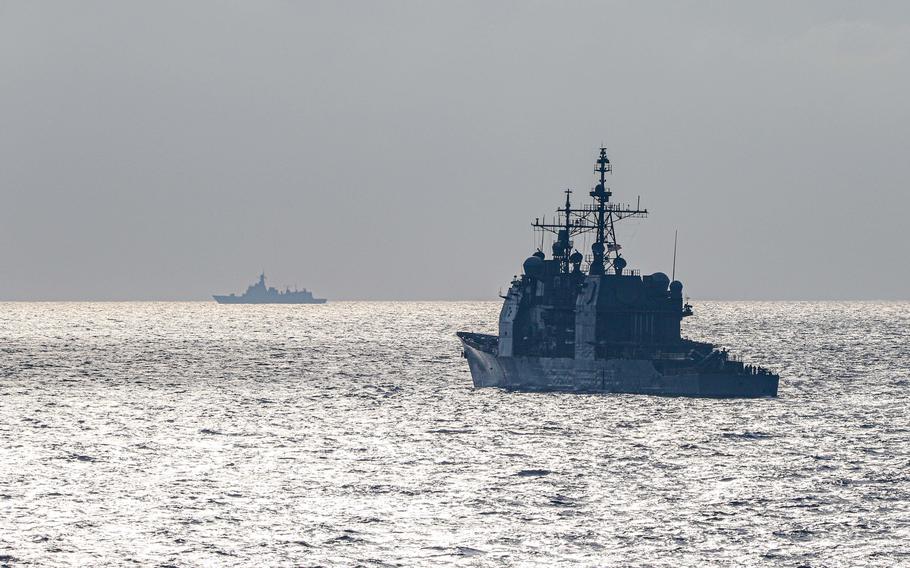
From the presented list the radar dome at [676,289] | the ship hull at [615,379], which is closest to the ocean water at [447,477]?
the ship hull at [615,379]

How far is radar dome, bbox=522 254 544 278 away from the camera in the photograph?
78312 millimetres

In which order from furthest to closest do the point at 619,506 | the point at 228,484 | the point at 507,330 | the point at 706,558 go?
the point at 507,330 < the point at 228,484 < the point at 619,506 < the point at 706,558

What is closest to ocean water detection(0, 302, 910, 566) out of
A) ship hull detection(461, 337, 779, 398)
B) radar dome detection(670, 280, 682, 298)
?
ship hull detection(461, 337, 779, 398)

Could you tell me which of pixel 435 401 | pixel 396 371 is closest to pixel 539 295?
pixel 435 401

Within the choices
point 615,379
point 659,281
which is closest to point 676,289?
point 659,281

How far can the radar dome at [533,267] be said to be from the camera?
257 ft

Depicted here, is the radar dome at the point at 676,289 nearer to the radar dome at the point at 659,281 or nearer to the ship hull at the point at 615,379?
the radar dome at the point at 659,281

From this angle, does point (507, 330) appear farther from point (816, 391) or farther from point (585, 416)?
point (816, 391)

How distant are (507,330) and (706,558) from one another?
46.0 metres

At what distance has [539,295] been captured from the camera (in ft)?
257

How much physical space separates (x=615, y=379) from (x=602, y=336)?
2650mm

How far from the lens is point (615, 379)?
74.1 m

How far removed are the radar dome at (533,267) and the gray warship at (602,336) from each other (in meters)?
0.06

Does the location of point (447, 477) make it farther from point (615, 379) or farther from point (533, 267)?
point (533, 267)
